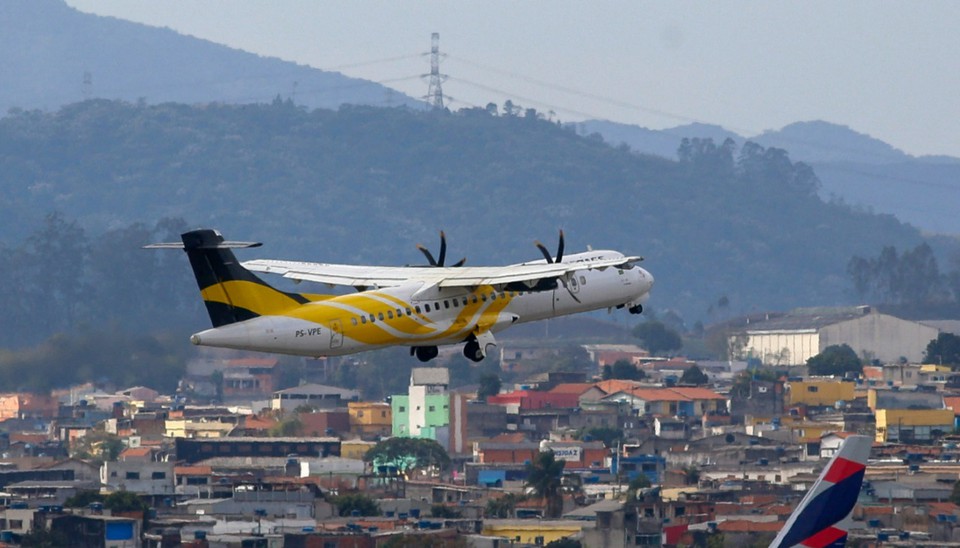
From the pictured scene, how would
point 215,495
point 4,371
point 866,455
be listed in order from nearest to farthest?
point 866,455, point 215,495, point 4,371

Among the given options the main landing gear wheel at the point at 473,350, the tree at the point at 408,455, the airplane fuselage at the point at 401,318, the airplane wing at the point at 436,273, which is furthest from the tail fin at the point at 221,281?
the tree at the point at 408,455

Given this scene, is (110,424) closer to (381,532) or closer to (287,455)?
(287,455)

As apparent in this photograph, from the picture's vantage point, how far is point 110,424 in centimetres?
16262

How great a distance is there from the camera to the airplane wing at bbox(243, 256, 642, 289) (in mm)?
53188

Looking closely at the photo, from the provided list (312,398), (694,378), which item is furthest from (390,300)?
(694,378)

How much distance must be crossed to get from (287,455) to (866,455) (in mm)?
110019

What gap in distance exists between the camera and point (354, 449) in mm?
151250

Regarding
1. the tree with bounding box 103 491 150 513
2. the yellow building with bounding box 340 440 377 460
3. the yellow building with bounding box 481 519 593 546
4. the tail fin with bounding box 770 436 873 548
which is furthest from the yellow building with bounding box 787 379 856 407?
the tail fin with bounding box 770 436 873 548

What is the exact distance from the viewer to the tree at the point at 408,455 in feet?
467

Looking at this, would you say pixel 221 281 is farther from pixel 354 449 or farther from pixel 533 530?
pixel 354 449

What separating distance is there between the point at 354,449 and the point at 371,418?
22758mm

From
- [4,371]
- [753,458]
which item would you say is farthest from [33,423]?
[753,458]

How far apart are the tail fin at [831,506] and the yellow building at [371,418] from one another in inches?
5309

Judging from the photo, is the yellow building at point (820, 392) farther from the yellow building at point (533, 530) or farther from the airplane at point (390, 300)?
the airplane at point (390, 300)
